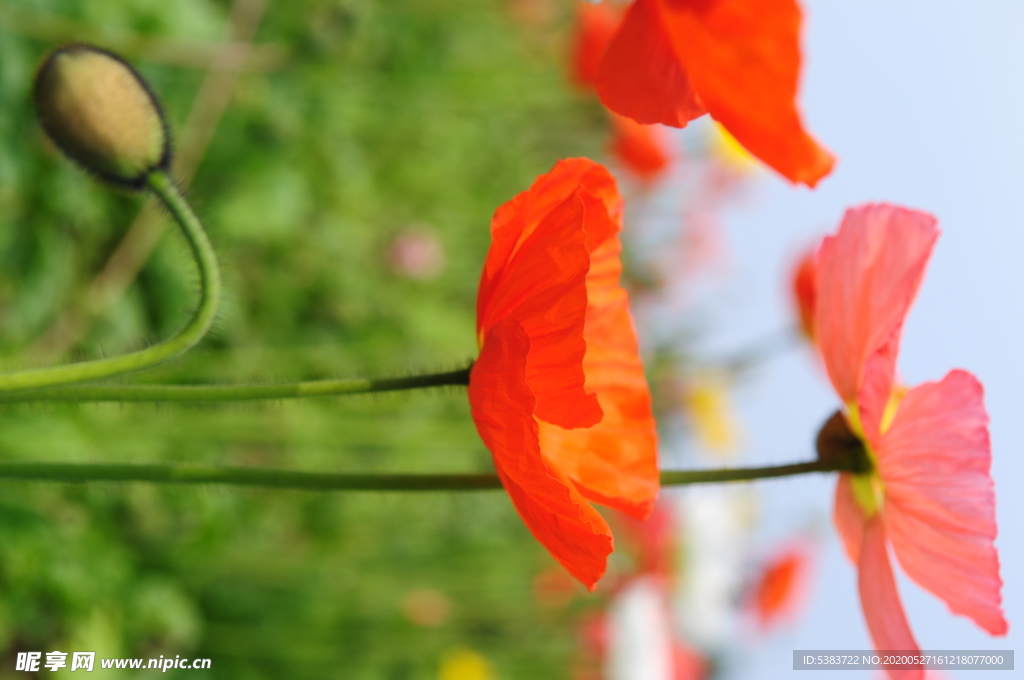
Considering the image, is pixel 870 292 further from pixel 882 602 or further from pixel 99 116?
pixel 99 116

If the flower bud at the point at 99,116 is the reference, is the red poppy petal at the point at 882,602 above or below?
below

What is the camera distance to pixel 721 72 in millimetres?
669

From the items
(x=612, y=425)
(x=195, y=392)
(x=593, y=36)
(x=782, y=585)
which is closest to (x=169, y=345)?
(x=195, y=392)

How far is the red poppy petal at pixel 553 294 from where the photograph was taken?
0.52 metres

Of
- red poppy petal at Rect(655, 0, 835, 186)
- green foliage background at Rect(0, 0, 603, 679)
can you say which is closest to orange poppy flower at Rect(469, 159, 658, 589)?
red poppy petal at Rect(655, 0, 835, 186)

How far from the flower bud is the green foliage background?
0.72 metres

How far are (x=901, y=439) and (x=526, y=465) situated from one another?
0.33m

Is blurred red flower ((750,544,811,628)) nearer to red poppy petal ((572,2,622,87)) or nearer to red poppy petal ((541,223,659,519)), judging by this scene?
red poppy petal ((572,2,622,87))

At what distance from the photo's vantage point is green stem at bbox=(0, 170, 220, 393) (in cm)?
46

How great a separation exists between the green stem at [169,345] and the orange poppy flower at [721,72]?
289 mm

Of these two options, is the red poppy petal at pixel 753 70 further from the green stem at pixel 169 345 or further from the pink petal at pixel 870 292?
the green stem at pixel 169 345

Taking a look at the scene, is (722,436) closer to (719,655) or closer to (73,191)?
(719,655)

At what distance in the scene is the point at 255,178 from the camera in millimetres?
2170

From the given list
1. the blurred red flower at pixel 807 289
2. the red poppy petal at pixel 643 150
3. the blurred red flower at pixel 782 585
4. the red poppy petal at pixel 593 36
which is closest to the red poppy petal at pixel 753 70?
the blurred red flower at pixel 807 289
